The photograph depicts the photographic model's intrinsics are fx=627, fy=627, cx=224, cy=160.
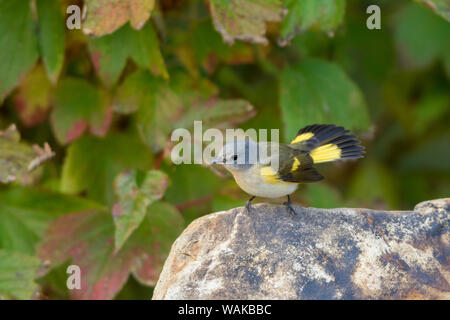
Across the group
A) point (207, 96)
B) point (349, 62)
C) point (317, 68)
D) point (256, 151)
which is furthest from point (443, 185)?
point (256, 151)

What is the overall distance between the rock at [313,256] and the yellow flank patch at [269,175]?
0.11 metres

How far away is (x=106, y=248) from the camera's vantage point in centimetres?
270

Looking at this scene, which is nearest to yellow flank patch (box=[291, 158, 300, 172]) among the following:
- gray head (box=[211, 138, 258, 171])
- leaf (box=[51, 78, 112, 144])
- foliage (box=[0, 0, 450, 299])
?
gray head (box=[211, 138, 258, 171])

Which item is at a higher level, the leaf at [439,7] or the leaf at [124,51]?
the leaf at [439,7]

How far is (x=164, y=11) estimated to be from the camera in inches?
123

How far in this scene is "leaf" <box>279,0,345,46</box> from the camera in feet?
8.58

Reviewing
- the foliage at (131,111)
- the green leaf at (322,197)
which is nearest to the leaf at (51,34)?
the foliage at (131,111)

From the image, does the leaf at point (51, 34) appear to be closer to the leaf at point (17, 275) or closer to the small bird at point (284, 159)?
the leaf at point (17, 275)

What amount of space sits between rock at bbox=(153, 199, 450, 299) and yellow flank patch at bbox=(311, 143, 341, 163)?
0.29 meters

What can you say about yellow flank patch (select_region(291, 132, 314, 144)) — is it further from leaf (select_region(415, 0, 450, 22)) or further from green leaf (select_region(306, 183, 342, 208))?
leaf (select_region(415, 0, 450, 22))

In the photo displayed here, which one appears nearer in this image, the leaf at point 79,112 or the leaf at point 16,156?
the leaf at point 16,156

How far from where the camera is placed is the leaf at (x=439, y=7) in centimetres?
256

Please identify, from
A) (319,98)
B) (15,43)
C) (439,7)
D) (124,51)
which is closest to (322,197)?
(319,98)

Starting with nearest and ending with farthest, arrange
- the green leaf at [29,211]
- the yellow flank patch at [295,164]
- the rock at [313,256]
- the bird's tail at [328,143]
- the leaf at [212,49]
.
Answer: the rock at [313,256]
the yellow flank patch at [295,164]
the bird's tail at [328,143]
the green leaf at [29,211]
the leaf at [212,49]
